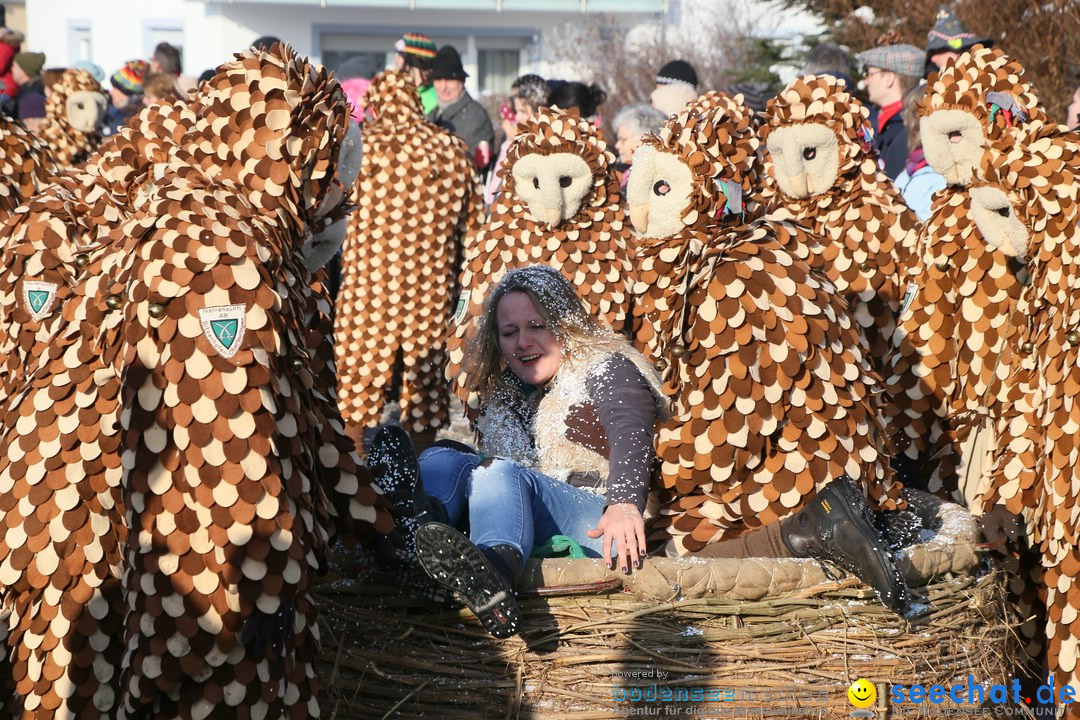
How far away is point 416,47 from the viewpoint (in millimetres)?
8289

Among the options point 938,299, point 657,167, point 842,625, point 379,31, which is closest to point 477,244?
point 657,167

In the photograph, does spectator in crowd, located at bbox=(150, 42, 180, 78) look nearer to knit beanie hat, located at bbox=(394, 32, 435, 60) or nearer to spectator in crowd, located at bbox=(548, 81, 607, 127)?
knit beanie hat, located at bbox=(394, 32, 435, 60)

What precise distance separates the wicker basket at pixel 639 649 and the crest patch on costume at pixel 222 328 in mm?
1056

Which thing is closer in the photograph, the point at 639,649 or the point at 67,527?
the point at 67,527

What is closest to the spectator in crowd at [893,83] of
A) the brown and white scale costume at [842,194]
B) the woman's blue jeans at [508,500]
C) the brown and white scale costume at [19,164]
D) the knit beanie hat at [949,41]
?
the knit beanie hat at [949,41]

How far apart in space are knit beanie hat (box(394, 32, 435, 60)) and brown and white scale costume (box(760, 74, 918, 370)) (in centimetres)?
412

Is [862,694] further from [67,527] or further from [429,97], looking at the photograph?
[429,97]

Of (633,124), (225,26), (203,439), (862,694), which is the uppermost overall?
(225,26)

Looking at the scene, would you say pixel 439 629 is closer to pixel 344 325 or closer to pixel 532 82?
pixel 344 325

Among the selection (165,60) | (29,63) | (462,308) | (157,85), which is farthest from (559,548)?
(29,63)

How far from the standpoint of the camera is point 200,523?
2.38 metres

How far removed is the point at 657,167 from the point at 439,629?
157cm

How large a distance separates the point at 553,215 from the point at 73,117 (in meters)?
3.94

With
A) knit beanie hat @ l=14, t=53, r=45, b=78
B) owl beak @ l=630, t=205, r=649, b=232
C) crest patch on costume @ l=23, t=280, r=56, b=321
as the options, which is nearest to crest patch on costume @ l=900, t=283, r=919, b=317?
owl beak @ l=630, t=205, r=649, b=232
